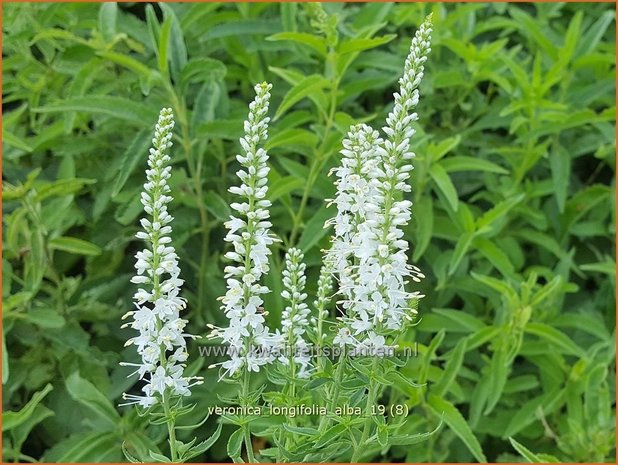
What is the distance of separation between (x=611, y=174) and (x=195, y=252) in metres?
1.76

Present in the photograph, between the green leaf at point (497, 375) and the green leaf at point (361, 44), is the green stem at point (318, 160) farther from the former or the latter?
the green leaf at point (497, 375)

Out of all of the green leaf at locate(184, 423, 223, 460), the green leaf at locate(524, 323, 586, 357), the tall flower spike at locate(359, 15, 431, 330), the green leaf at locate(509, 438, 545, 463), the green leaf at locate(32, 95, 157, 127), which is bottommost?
the green leaf at locate(509, 438, 545, 463)

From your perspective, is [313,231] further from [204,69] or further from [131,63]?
[131,63]

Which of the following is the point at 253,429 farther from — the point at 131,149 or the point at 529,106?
the point at 529,106

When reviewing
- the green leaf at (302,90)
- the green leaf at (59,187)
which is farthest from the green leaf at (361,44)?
the green leaf at (59,187)

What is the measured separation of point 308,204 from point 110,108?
0.85 metres

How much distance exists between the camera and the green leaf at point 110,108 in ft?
7.73

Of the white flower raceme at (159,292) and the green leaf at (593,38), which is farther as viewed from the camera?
the green leaf at (593,38)

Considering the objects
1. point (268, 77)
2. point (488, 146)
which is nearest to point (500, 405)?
point (488, 146)

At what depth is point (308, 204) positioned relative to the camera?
293 centimetres

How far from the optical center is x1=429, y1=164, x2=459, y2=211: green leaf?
237 centimetres

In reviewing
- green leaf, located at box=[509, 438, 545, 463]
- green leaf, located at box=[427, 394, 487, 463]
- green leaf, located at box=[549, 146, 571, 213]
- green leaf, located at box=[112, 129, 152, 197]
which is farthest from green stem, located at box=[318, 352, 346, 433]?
green leaf, located at box=[549, 146, 571, 213]

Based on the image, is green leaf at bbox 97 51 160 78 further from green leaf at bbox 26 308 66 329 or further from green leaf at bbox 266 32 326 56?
green leaf at bbox 26 308 66 329

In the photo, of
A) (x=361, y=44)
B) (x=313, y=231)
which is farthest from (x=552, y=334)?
(x=361, y=44)
